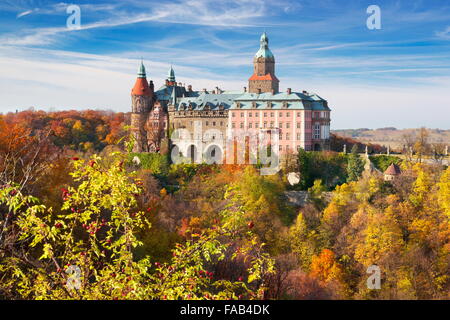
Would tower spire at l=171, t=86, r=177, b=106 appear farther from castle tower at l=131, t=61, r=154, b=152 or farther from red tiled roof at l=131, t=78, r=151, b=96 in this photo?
red tiled roof at l=131, t=78, r=151, b=96

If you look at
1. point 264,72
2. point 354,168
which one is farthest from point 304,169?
point 264,72

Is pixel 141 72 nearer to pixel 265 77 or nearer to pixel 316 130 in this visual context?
pixel 265 77

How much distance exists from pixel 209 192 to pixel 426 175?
1828 centimetres

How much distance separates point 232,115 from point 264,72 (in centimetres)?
647

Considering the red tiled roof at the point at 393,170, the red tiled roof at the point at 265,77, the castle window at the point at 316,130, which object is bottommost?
the red tiled roof at the point at 393,170

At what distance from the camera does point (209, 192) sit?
139 feet

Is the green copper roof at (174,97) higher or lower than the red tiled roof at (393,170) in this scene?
higher

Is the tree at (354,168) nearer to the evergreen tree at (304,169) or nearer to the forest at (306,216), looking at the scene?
the forest at (306,216)

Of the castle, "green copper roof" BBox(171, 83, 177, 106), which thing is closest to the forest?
the castle

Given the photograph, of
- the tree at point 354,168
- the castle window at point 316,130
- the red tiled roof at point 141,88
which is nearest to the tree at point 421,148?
the tree at point 354,168

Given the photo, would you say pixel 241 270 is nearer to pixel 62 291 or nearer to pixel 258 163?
pixel 62 291

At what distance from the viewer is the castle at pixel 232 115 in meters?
45.1

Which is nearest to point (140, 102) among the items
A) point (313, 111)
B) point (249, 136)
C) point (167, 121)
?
point (167, 121)
